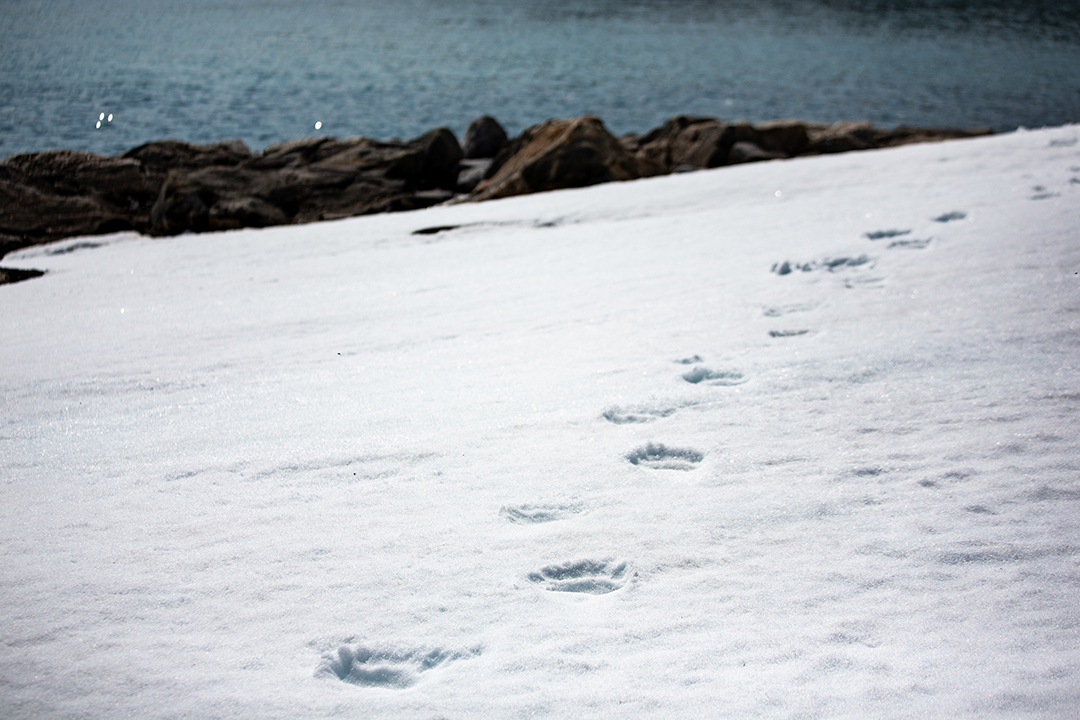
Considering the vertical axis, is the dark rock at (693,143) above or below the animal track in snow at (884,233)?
above

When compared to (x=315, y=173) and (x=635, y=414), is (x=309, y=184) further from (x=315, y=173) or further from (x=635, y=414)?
(x=635, y=414)

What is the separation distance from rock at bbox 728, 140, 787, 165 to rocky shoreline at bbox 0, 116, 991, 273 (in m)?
0.02

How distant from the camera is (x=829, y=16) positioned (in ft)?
124

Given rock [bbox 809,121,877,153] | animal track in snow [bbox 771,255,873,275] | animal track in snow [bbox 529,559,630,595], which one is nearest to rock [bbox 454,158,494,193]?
rock [bbox 809,121,877,153]

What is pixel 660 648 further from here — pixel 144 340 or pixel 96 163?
pixel 96 163

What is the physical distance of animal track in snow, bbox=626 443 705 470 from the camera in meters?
2.49

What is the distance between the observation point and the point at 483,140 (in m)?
12.9

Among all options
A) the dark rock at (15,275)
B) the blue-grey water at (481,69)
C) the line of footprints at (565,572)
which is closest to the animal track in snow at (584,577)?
the line of footprints at (565,572)

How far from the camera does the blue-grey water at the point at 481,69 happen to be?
660 inches

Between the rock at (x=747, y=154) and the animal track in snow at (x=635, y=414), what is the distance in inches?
380

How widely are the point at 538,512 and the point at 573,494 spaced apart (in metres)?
0.14

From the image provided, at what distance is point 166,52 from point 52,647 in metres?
25.7

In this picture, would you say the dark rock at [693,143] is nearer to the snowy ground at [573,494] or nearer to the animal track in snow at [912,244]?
the animal track in snow at [912,244]

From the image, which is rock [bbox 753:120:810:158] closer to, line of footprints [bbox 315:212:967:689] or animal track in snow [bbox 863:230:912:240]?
animal track in snow [bbox 863:230:912:240]
